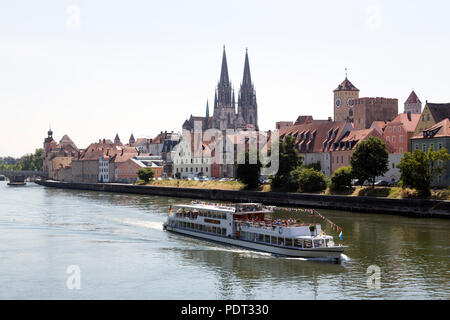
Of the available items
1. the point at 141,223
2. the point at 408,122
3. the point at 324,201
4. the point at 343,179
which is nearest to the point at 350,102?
the point at 408,122

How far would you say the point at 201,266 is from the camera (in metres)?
37.6

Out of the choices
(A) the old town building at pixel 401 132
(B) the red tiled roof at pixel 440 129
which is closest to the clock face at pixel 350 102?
(A) the old town building at pixel 401 132

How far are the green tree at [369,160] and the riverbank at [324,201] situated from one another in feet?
16.3

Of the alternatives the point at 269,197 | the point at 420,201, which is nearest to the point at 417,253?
the point at 420,201

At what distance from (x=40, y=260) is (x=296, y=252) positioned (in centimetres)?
1694

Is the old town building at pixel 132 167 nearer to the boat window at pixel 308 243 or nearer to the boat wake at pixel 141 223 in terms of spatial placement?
the boat wake at pixel 141 223

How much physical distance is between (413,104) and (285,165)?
61.2m

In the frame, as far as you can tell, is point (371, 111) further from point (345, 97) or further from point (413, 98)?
point (413, 98)

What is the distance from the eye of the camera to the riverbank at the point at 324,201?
6059 centimetres

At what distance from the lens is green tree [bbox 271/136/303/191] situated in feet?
284

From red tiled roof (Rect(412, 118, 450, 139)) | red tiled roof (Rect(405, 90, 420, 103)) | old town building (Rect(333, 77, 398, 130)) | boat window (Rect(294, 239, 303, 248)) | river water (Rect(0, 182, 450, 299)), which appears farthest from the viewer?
red tiled roof (Rect(405, 90, 420, 103))

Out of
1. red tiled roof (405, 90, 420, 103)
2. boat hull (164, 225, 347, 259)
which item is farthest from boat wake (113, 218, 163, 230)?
red tiled roof (405, 90, 420, 103)

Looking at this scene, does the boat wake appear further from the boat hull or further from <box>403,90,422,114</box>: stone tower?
<box>403,90,422,114</box>: stone tower

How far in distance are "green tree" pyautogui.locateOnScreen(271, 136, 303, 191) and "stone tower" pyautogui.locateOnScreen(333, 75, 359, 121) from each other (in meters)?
47.7
